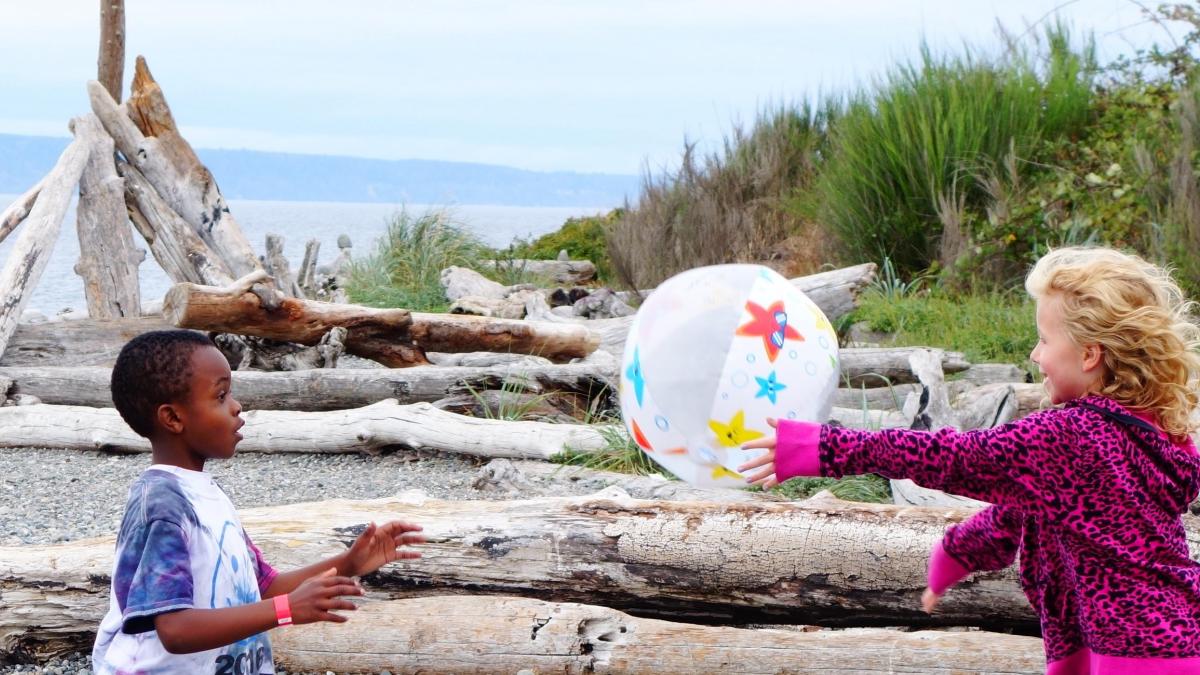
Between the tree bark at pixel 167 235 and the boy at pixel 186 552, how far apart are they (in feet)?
27.1

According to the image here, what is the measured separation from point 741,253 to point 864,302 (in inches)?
136

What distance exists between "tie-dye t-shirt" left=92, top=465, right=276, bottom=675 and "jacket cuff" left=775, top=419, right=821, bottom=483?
3.98ft

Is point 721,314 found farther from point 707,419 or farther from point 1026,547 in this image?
point 1026,547

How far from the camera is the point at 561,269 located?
54.2 ft

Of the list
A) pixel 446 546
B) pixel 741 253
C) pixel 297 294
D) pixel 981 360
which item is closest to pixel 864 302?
pixel 981 360

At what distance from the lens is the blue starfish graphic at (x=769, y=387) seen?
10.5ft

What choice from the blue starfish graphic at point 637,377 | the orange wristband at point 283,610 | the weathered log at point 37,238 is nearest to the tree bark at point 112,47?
the weathered log at point 37,238

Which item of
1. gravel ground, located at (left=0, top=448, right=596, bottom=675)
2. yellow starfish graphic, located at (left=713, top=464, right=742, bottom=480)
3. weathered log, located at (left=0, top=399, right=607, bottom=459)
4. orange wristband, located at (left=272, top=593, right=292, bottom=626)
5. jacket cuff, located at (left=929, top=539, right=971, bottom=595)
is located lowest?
gravel ground, located at (left=0, top=448, right=596, bottom=675)

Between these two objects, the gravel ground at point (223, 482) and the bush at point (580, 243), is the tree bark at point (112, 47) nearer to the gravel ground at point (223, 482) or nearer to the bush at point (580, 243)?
the bush at point (580, 243)

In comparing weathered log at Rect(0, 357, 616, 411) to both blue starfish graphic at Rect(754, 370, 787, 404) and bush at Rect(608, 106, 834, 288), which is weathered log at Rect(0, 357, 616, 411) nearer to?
blue starfish graphic at Rect(754, 370, 787, 404)

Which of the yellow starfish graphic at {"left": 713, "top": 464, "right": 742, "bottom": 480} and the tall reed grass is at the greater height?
the tall reed grass

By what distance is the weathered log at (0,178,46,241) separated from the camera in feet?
33.7

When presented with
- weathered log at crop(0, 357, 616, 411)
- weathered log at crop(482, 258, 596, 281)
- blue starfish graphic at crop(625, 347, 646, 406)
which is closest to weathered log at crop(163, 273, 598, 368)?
weathered log at crop(0, 357, 616, 411)

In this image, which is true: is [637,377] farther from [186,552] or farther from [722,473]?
[186,552]
